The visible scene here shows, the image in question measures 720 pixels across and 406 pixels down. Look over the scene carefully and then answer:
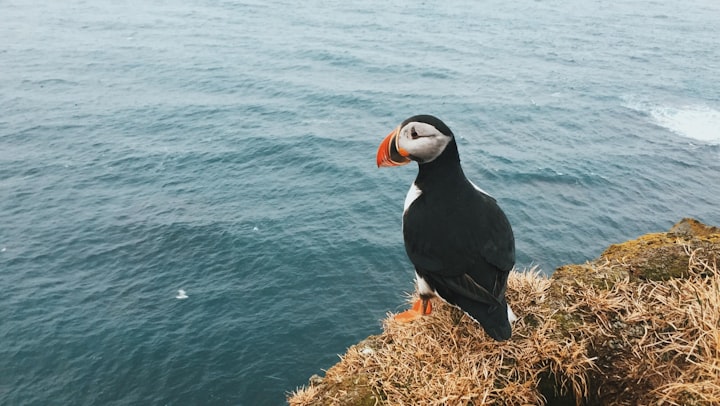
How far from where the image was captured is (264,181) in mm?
41156

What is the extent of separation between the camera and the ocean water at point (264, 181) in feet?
86.6

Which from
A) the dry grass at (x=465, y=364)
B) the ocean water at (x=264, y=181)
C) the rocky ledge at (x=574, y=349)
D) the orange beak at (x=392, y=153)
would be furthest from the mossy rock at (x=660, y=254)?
the ocean water at (x=264, y=181)

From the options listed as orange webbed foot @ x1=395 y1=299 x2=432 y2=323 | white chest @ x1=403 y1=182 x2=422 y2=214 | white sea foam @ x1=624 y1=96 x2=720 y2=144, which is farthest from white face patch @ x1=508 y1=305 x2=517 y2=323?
white sea foam @ x1=624 y1=96 x2=720 y2=144

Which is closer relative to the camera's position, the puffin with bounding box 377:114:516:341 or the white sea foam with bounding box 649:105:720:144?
the puffin with bounding box 377:114:516:341

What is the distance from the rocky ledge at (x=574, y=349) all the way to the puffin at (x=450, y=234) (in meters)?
0.34

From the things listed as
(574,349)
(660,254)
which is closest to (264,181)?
(660,254)

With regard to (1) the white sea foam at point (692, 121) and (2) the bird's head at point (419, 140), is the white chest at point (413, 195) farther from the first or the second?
(1) the white sea foam at point (692, 121)

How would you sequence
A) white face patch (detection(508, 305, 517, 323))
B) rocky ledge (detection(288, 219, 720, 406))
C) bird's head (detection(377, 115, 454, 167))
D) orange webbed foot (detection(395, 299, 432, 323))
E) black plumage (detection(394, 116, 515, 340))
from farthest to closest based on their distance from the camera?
orange webbed foot (detection(395, 299, 432, 323))
bird's head (detection(377, 115, 454, 167))
white face patch (detection(508, 305, 517, 323))
black plumage (detection(394, 116, 515, 340))
rocky ledge (detection(288, 219, 720, 406))

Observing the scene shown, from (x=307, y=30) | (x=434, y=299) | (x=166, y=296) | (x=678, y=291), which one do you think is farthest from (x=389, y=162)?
(x=307, y=30)

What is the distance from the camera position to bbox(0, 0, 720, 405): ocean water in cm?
2641

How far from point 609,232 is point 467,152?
1477cm

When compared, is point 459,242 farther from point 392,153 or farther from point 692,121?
point 692,121

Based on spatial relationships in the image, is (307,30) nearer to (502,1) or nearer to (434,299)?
(502,1)

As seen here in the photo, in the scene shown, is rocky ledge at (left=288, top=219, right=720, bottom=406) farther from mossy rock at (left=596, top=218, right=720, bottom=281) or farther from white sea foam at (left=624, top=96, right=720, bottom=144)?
white sea foam at (left=624, top=96, right=720, bottom=144)
